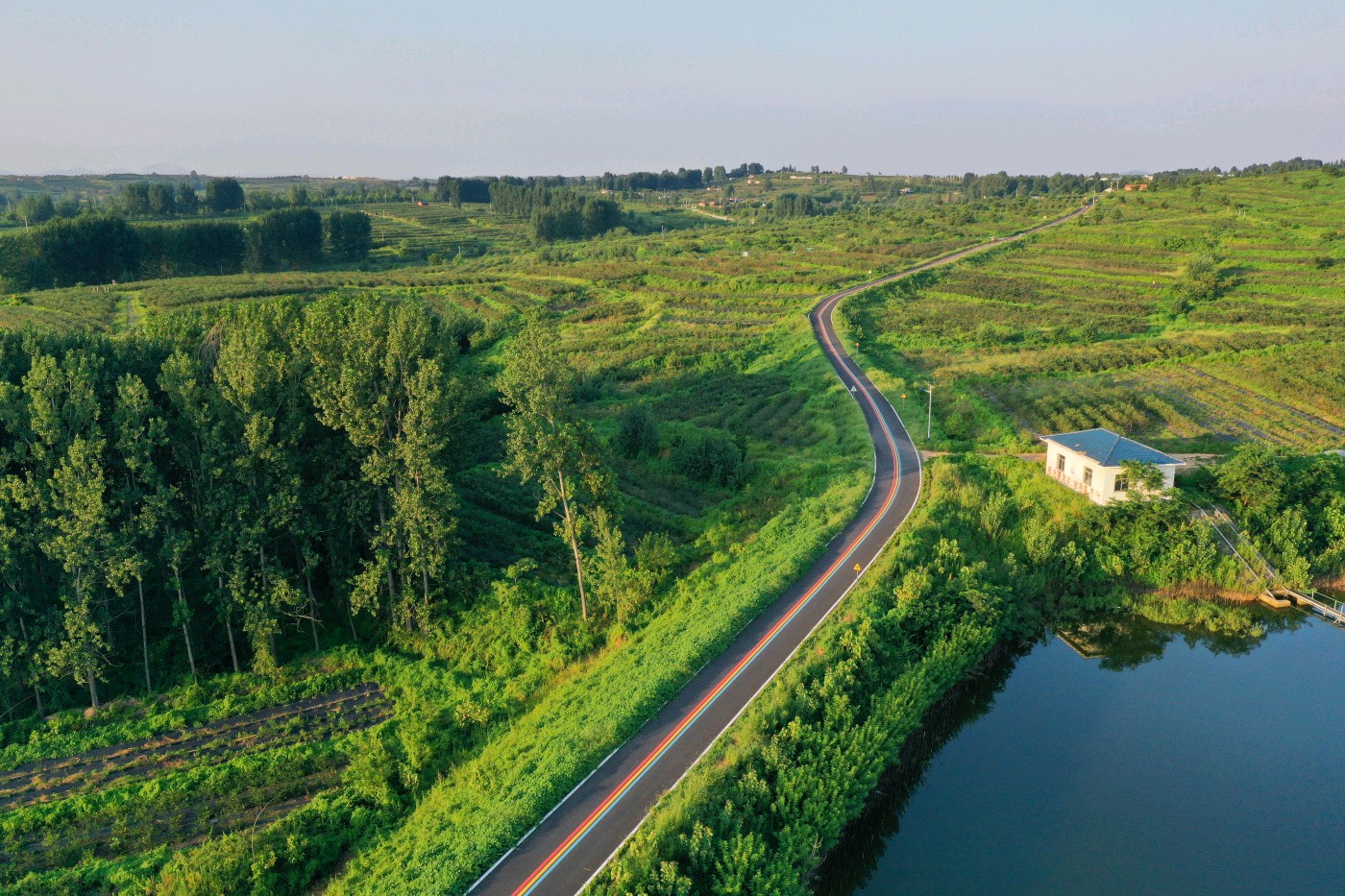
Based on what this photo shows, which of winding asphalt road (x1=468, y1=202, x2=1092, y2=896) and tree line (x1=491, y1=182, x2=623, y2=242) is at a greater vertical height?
tree line (x1=491, y1=182, x2=623, y2=242)

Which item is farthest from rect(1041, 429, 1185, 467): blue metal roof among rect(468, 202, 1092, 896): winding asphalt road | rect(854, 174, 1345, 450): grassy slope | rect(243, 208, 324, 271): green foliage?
rect(243, 208, 324, 271): green foliage

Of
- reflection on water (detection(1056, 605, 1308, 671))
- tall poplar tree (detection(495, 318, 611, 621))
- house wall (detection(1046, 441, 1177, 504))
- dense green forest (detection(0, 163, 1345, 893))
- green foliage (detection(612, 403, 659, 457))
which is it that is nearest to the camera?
dense green forest (detection(0, 163, 1345, 893))

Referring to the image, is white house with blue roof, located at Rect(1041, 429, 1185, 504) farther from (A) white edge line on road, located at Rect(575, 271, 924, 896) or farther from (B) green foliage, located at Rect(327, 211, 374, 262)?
(B) green foliage, located at Rect(327, 211, 374, 262)

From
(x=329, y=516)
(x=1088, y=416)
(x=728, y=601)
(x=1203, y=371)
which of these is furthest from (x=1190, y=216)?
(x=329, y=516)

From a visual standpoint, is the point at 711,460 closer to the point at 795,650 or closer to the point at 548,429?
the point at 548,429

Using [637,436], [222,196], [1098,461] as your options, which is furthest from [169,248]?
[1098,461]

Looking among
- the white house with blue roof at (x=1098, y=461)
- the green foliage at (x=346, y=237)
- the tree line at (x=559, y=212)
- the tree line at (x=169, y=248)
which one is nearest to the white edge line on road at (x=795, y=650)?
the white house with blue roof at (x=1098, y=461)

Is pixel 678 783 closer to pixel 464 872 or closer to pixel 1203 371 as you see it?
pixel 464 872

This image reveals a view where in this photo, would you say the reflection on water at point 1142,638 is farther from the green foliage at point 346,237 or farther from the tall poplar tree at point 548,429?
the green foliage at point 346,237
